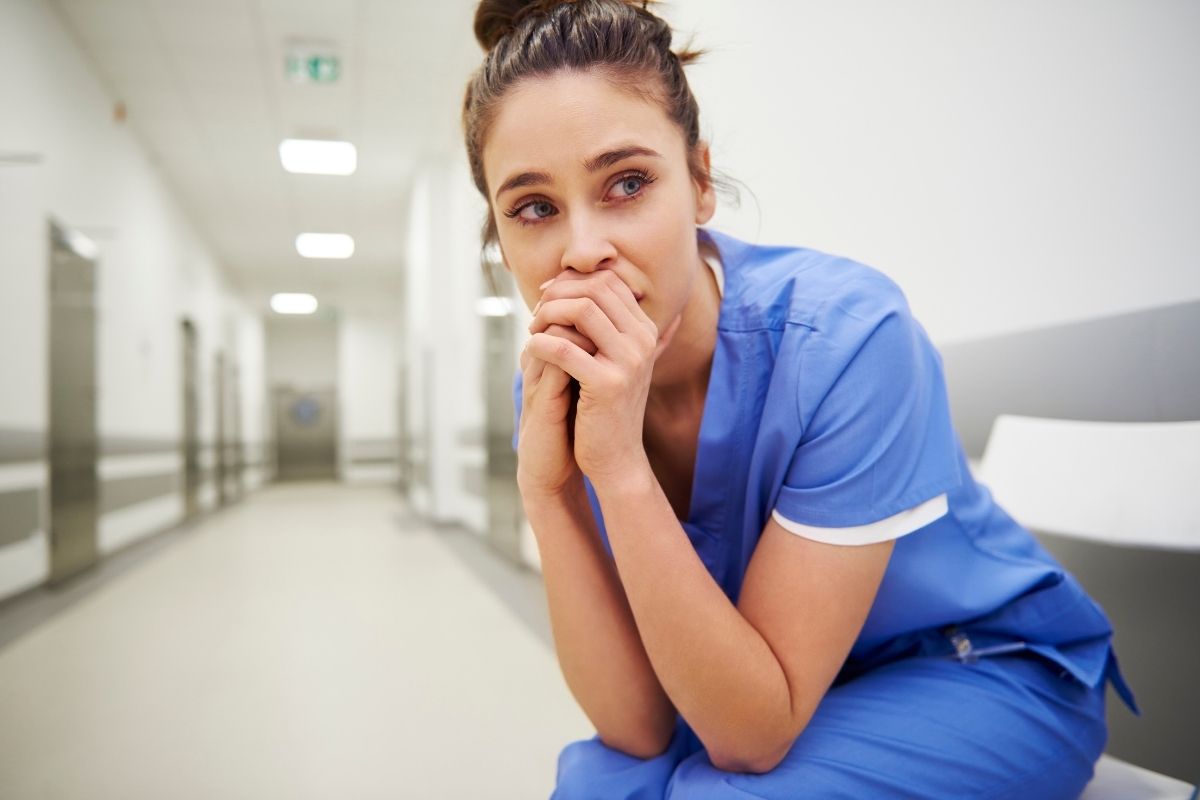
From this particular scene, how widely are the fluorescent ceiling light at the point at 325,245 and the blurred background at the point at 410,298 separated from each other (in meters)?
0.30

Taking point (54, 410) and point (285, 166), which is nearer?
point (54, 410)

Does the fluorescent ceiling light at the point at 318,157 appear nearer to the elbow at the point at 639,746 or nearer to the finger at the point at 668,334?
the finger at the point at 668,334

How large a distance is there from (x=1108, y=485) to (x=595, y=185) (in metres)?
0.98

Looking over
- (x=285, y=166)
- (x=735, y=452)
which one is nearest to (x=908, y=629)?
(x=735, y=452)

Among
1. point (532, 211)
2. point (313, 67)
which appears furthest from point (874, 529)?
point (313, 67)

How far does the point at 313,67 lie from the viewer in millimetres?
5457

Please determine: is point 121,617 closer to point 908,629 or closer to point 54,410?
point 54,410

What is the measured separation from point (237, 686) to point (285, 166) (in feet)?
20.7

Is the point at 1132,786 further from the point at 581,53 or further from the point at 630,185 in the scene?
the point at 581,53

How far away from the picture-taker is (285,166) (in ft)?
24.8

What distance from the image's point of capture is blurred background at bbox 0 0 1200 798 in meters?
1.37

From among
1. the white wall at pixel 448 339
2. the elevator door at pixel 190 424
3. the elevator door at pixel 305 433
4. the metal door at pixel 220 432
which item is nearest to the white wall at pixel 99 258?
the elevator door at pixel 190 424

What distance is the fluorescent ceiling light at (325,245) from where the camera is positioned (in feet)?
34.2

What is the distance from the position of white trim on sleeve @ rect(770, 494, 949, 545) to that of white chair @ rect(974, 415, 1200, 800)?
407 mm
